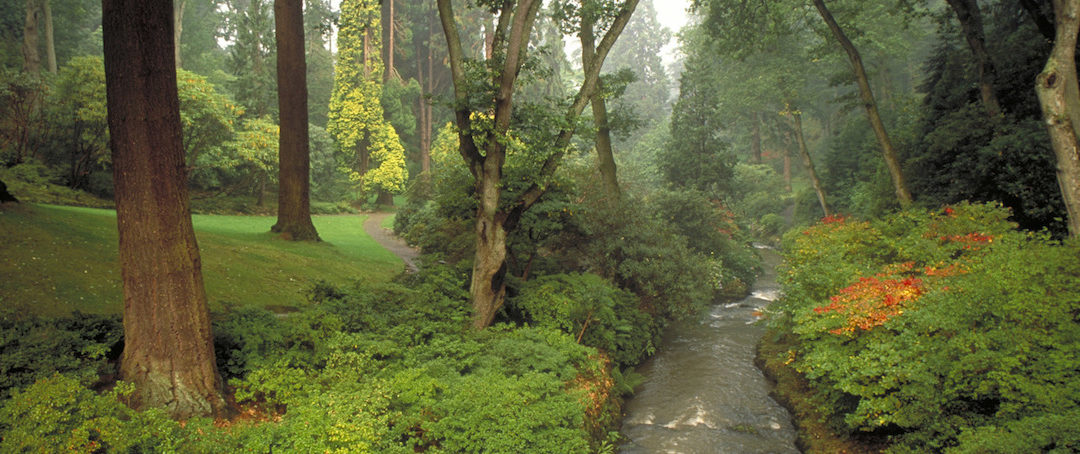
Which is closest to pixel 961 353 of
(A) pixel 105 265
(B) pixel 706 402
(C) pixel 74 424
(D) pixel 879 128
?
(B) pixel 706 402

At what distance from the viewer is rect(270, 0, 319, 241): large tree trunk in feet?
48.0

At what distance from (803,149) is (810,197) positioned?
9197 mm

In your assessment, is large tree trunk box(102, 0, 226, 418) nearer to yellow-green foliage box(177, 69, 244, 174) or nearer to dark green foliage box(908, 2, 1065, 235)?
dark green foliage box(908, 2, 1065, 235)

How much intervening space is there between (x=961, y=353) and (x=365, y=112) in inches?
1295

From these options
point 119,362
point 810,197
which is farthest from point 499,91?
point 810,197

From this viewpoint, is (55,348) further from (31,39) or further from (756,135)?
(756,135)

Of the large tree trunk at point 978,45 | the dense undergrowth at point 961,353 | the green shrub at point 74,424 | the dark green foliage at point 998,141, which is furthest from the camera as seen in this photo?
the large tree trunk at point 978,45

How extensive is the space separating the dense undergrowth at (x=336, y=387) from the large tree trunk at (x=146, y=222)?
37cm

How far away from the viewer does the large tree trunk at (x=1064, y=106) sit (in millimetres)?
8805

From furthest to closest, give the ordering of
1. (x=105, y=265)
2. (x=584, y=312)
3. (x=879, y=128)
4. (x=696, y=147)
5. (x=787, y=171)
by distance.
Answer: (x=787, y=171) → (x=696, y=147) → (x=879, y=128) → (x=584, y=312) → (x=105, y=265)

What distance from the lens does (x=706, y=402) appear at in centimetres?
955

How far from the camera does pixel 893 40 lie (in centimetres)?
3019

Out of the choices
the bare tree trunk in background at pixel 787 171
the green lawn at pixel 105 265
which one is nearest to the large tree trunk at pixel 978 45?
the green lawn at pixel 105 265

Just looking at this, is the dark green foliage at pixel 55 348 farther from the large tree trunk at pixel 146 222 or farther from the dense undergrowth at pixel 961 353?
the dense undergrowth at pixel 961 353
